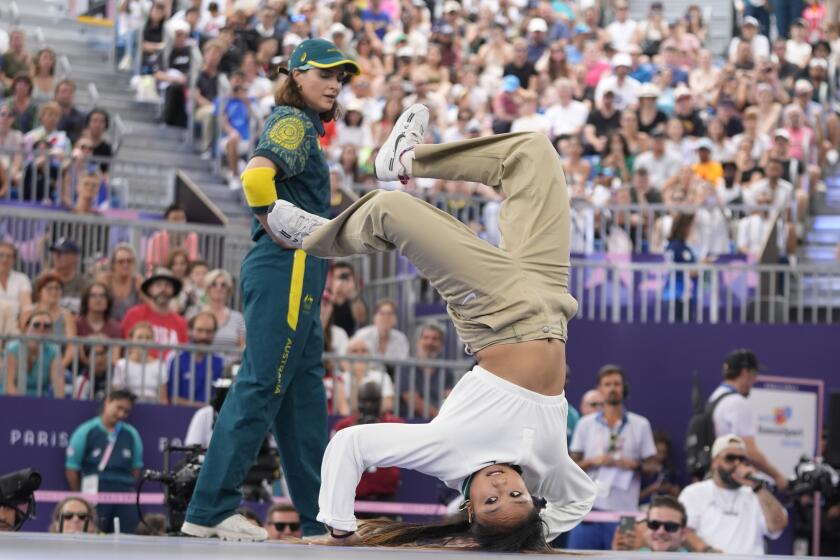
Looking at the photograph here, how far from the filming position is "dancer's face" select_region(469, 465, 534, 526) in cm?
559

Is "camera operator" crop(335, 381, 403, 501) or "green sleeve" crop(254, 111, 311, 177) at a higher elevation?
"green sleeve" crop(254, 111, 311, 177)

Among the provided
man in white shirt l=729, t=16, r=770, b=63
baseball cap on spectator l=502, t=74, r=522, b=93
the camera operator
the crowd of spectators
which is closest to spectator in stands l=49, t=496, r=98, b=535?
the camera operator

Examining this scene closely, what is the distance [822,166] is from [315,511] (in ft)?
37.6

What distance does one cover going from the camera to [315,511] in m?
6.53

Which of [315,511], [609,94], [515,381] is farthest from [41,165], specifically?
[515,381]

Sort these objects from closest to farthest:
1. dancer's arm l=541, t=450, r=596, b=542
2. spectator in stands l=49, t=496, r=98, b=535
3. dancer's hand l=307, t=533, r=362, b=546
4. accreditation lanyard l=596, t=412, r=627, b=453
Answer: dancer's hand l=307, t=533, r=362, b=546 < dancer's arm l=541, t=450, r=596, b=542 < spectator in stands l=49, t=496, r=98, b=535 < accreditation lanyard l=596, t=412, r=627, b=453

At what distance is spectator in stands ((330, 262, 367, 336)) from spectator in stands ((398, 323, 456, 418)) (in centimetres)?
67

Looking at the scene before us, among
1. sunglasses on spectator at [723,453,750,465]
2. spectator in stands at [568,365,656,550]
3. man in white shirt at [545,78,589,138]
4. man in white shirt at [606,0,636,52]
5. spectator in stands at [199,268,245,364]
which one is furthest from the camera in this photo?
man in white shirt at [606,0,636,52]

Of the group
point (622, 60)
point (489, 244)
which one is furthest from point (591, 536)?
point (622, 60)

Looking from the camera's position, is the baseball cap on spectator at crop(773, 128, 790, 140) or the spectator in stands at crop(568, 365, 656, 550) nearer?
the spectator in stands at crop(568, 365, 656, 550)

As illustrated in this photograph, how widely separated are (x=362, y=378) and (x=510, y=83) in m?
7.59

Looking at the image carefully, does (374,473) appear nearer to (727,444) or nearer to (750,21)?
(727,444)

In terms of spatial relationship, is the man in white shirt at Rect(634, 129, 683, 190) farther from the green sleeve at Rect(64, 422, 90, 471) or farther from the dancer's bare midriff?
the dancer's bare midriff

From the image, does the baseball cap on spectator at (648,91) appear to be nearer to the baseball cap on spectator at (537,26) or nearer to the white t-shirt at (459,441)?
the baseball cap on spectator at (537,26)
